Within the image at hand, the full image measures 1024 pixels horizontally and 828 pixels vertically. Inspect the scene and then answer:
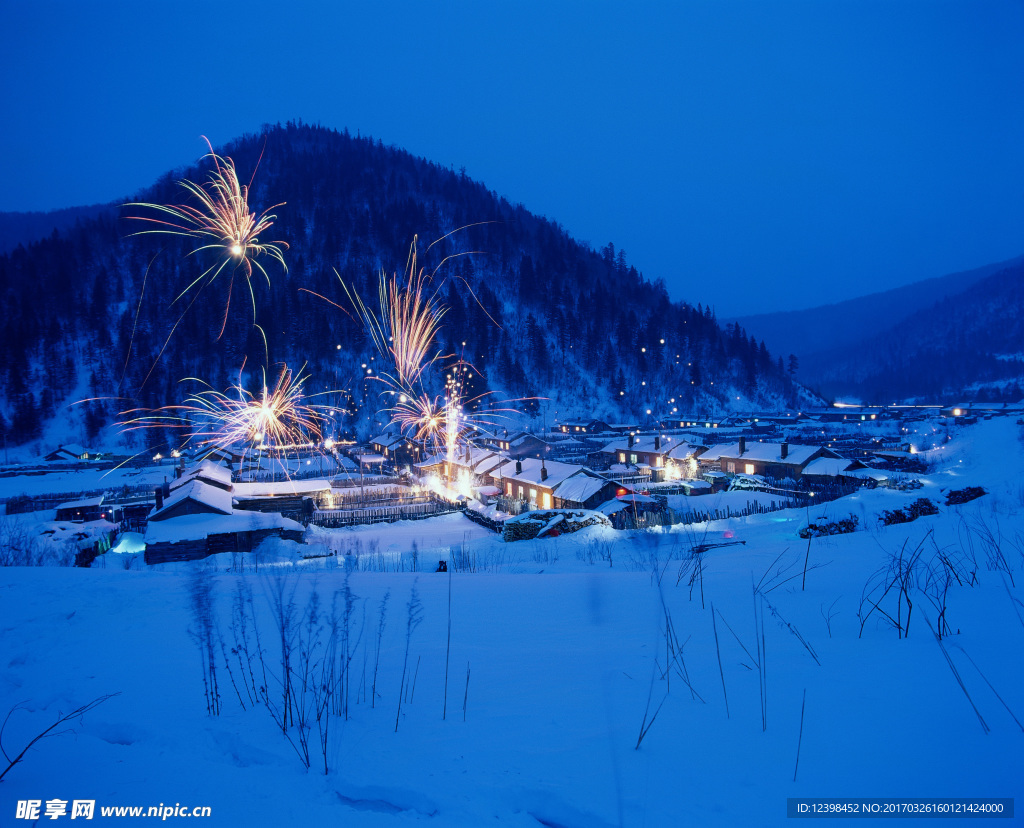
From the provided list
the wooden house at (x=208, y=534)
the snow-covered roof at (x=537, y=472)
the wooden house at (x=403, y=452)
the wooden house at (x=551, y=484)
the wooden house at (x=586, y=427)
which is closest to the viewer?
the wooden house at (x=208, y=534)

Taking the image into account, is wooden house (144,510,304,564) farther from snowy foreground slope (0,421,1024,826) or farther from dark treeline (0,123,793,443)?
dark treeline (0,123,793,443)

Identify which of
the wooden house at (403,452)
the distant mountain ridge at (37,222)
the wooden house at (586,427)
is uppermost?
the distant mountain ridge at (37,222)

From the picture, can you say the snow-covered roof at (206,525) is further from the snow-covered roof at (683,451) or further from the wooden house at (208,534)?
the snow-covered roof at (683,451)

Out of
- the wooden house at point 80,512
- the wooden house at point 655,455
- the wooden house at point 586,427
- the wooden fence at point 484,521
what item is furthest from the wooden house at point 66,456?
the wooden house at point 586,427

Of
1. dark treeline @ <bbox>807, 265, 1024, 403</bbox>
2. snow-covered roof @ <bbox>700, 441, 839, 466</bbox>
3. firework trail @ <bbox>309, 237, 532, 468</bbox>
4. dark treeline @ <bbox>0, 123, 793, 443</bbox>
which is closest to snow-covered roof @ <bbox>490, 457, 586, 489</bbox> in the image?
firework trail @ <bbox>309, 237, 532, 468</bbox>

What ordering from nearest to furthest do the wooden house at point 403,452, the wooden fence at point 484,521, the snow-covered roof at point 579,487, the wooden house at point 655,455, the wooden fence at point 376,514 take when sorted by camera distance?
the wooden fence at point 484,521, the wooden fence at point 376,514, the snow-covered roof at point 579,487, the wooden house at point 655,455, the wooden house at point 403,452

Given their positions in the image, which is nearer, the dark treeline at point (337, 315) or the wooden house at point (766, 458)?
the wooden house at point (766, 458)

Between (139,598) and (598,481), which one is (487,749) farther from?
(598,481)
